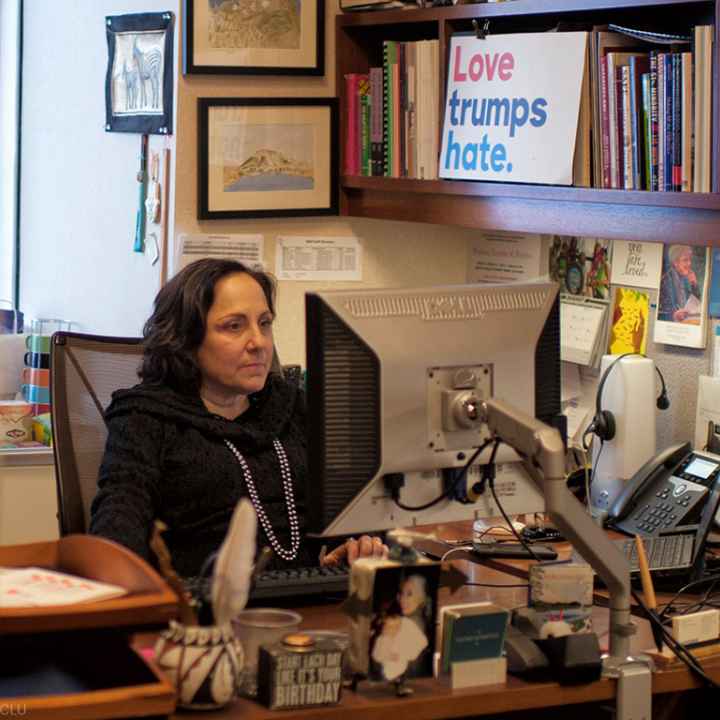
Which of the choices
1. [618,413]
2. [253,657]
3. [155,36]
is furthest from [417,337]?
[155,36]

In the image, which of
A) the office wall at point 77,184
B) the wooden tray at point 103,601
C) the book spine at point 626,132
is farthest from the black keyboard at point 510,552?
the office wall at point 77,184

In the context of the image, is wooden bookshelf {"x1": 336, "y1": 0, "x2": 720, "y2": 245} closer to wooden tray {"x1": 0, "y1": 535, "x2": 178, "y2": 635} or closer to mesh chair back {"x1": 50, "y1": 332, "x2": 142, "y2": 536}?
mesh chair back {"x1": 50, "y1": 332, "x2": 142, "y2": 536}

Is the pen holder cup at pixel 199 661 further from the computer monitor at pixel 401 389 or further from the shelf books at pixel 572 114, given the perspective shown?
the shelf books at pixel 572 114

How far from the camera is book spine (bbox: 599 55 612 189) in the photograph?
2779 millimetres

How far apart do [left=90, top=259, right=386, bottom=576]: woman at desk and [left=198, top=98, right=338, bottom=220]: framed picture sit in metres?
0.74

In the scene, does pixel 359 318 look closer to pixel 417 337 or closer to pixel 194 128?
pixel 417 337

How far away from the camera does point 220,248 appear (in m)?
3.52

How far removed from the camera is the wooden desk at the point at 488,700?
6.00 feet

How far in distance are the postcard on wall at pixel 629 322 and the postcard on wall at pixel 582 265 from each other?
0.17 feet

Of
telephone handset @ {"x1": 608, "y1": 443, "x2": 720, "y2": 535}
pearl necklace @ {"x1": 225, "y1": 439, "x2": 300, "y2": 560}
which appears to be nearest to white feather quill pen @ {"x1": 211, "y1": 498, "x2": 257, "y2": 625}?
pearl necklace @ {"x1": 225, "y1": 439, "x2": 300, "y2": 560}

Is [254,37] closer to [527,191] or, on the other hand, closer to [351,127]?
[351,127]

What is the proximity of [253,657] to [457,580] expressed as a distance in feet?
1.04

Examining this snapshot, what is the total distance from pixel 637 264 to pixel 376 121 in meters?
0.73

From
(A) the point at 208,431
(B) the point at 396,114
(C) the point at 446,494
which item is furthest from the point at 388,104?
(C) the point at 446,494
